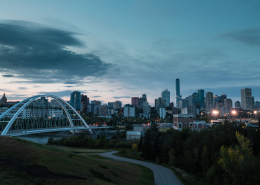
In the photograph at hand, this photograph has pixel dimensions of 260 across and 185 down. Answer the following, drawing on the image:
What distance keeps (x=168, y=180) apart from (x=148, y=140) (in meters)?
23.8

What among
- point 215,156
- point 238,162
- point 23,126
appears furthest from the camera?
point 23,126

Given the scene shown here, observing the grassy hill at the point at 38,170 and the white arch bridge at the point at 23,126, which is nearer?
the grassy hill at the point at 38,170

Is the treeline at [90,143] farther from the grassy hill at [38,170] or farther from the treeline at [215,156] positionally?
the grassy hill at [38,170]

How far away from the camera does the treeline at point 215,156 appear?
94.9 ft

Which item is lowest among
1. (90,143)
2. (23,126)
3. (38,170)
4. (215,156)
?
(90,143)

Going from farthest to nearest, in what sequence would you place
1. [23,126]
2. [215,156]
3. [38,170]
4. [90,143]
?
[23,126] < [90,143] < [215,156] < [38,170]

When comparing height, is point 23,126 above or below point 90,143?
above

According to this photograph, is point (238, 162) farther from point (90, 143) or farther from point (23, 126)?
point (23, 126)

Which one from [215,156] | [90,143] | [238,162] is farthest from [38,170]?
[90,143]

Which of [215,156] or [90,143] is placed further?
[90,143]

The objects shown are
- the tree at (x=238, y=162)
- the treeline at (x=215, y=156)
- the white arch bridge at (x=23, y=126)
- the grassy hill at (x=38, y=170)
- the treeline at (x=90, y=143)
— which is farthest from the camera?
the treeline at (x=90, y=143)

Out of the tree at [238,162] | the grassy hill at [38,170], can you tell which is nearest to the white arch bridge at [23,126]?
the grassy hill at [38,170]

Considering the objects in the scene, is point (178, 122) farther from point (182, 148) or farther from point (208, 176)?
point (208, 176)

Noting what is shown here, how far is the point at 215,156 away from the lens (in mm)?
38750
